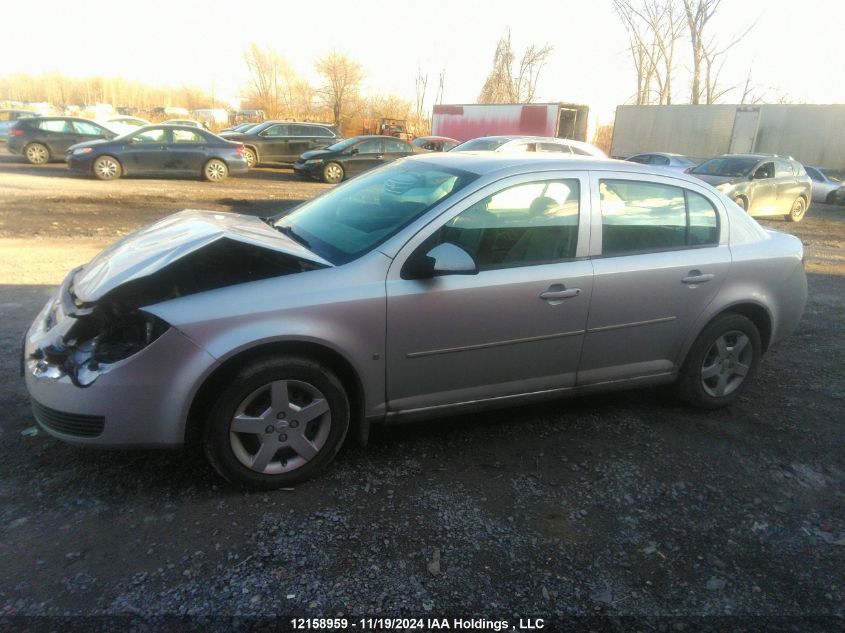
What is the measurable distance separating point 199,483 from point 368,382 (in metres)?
0.97

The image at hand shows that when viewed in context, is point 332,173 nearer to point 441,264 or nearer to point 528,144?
point 528,144

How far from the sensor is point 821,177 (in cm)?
2069

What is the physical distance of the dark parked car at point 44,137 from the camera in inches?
681

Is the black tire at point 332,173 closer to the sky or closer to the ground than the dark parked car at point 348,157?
closer to the ground

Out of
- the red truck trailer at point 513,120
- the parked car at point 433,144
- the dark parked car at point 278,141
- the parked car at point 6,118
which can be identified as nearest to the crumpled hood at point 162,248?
the dark parked car at point 278,141

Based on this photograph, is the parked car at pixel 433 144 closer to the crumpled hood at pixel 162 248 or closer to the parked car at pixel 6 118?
the parked car at pixel 6 118

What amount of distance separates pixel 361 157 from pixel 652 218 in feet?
50.0

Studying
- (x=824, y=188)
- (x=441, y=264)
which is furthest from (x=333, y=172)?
(x=824, y=188)

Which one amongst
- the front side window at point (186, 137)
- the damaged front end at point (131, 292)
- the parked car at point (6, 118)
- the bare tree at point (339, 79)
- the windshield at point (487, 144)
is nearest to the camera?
the damaged front end at point (131, 292)

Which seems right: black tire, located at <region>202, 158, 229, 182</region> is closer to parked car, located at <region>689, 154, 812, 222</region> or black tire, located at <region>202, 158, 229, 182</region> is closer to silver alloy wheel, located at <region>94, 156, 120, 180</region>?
silver alloy wheel, located at <region>94, 156, 120, 180</region>

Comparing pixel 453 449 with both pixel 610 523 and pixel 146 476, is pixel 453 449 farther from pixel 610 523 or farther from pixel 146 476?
pixel 146 476

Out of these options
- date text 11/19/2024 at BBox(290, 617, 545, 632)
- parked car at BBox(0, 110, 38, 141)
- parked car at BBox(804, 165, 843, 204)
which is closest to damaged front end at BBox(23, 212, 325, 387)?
date text 11/19/2024 at BBox(290, 617, 545, 632)

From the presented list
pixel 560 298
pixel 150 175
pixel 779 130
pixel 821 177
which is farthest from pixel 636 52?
pixel 560 298

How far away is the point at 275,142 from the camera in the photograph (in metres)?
20.5
